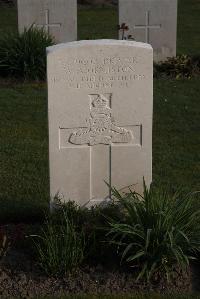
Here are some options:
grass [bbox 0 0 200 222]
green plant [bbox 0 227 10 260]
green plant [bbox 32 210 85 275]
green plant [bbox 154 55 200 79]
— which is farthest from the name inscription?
green plant [bbox 154 55 200 79]

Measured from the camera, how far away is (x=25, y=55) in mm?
11406

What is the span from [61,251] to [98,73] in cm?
142

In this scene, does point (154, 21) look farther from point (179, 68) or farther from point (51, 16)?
point (51, 16)

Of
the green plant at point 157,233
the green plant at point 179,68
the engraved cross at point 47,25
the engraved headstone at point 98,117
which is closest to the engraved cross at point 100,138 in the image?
the engraved headstone at point 98,117

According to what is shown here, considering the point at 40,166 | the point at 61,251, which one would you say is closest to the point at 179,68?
the point at 40,166

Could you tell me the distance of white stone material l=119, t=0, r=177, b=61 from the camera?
1241 cm

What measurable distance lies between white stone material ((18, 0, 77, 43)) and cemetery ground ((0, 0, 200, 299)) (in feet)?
4.71

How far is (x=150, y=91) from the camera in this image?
5.76m

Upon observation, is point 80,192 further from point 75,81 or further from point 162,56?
point 162,56

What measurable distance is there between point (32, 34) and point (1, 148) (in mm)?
3764

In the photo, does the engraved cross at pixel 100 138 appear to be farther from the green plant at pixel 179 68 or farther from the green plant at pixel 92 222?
the green plant at pixel 179 68

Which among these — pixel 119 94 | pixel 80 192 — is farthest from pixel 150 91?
pixel 80 192

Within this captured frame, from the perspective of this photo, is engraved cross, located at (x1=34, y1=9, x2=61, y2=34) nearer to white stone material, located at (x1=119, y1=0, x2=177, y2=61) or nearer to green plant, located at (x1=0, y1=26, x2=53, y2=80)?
green plant, located at (x1=0, y1=26, x2=53, y2=80)

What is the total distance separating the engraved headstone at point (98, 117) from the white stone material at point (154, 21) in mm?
6817
